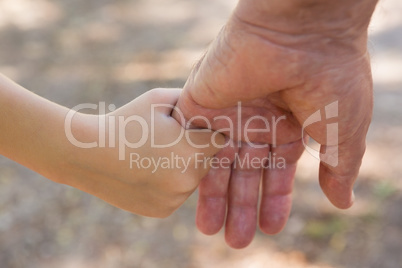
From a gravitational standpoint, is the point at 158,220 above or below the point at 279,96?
below

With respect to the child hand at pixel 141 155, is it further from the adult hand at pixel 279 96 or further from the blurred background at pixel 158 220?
the blurred background at pixel 158 220

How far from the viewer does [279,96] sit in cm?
129

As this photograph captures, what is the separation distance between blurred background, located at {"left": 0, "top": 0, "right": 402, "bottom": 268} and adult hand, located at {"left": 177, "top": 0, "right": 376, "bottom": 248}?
1.32ft

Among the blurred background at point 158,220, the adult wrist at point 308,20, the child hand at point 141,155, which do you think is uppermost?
the adult wrist at point 308,20

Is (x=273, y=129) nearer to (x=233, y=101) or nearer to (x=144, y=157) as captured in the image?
(x=233, y=101)

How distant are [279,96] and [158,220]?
94cm

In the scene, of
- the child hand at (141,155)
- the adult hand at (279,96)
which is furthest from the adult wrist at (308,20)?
the child hand at (141,155)

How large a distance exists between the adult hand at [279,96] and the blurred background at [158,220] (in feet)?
1.32

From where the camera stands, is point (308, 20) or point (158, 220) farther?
point (158, 220)

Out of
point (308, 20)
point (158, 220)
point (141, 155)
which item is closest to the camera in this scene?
point (308, 20)

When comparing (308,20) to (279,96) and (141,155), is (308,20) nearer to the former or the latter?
(279,96)

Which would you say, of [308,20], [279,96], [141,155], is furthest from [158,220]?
[308,20]

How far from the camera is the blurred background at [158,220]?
184 centimetres

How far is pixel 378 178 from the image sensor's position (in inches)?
80.9
